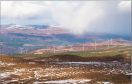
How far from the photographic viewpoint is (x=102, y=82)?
52.6 m

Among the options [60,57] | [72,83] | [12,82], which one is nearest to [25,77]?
[12,82]

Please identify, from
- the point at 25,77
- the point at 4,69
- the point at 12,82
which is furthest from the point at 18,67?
the point at 12,82

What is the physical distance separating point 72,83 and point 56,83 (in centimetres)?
253

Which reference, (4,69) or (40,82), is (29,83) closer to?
(40,82)

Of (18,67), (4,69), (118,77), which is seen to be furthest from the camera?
(18,67)

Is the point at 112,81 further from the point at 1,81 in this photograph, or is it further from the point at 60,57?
the point at 60,57

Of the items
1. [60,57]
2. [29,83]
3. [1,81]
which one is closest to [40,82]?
[29,83]

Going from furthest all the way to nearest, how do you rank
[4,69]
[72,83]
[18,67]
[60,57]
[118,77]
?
[60,57] → [18,67] → [4,69] → [118,77] → [72,83]

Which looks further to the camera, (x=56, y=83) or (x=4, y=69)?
(x=4, y=69)

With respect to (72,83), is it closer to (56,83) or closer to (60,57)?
(56,83)

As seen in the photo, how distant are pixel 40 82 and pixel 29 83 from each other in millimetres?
1869

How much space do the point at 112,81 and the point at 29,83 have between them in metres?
12.0

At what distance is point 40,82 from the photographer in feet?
175

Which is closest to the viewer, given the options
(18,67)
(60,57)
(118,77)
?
(118,77)
